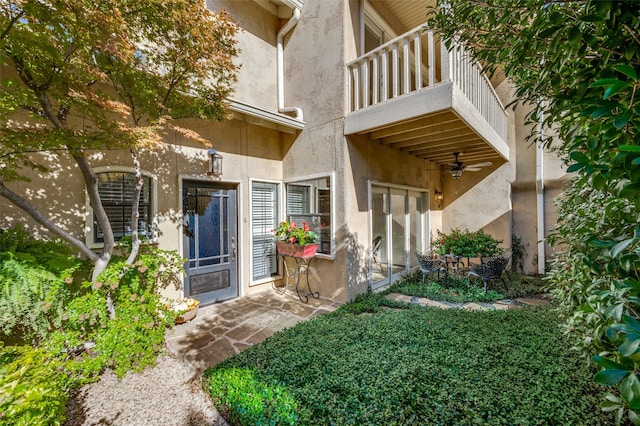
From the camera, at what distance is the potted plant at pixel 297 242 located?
505cm

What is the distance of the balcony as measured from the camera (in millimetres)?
4090

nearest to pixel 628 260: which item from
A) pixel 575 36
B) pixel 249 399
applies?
pixel 575 36

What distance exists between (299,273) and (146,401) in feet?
11.3

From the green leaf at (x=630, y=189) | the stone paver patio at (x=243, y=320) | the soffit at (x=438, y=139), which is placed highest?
the soffit at (x=438, y=139)

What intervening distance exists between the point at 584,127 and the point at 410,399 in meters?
2.43

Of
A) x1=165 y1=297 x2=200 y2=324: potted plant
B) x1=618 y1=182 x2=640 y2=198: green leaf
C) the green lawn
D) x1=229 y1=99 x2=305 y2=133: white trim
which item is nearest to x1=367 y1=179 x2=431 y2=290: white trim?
x1=229 y1=99 x2=305 y2=133: white trim

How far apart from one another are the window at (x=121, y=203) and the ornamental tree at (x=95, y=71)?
2.20 feet

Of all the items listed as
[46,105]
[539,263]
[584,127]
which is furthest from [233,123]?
[539,263]

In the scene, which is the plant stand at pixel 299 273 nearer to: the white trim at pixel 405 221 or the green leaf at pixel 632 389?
the white trim at pixel 405 221

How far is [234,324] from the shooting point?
431cm

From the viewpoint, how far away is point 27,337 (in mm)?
2844

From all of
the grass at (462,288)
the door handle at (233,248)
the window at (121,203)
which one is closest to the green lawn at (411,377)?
the grass at (462,288)

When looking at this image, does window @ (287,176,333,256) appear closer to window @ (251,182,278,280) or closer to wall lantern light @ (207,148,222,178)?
window @ (251,182,278,280)

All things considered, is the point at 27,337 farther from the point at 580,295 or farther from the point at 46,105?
the point at 580,295
